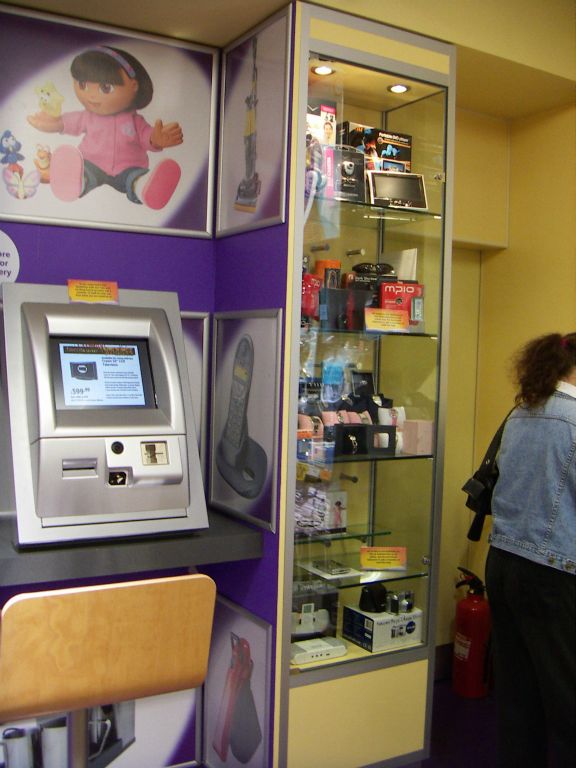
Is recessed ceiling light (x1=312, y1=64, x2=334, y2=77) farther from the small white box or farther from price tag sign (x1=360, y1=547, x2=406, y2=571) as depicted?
price tag sign (x1=360, y1=547, x2=406, y2=571)

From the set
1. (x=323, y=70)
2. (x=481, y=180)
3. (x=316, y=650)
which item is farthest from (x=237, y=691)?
(x=481, y=180)

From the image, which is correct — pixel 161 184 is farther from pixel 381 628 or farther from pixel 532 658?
pixel 532 658

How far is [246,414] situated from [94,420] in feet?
2.01

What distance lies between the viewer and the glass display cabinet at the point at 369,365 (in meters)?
2.94

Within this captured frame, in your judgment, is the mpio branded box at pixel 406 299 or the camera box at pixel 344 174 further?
the mpio branded box at pixel 406 299

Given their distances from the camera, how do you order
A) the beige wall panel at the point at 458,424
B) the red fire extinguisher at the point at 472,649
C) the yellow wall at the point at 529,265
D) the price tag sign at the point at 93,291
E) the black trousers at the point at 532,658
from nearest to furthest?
the black trousers at the point at 532,658, the price tag sign at the point at 93,291, the yellow wall at the point at 529,265, the red fire extinguisher at the point at 472,649, the beige wall panel at the point at 458,424

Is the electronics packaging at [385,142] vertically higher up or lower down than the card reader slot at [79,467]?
higher up

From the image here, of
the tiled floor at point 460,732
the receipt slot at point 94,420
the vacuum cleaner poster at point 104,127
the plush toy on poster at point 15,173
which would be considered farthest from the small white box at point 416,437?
the plush toy on poster at point 15,173

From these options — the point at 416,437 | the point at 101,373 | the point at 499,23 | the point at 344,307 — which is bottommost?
the point at 416,437

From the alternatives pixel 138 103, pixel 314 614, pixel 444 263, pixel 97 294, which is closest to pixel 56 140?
pixel 138 103

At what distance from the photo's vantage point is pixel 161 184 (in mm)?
3102

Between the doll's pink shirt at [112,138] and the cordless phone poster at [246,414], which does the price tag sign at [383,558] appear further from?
the doll's pink shirt at [112,138]

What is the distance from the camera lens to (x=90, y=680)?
203 cm

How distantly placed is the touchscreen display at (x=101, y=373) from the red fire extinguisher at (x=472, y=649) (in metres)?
1.92
